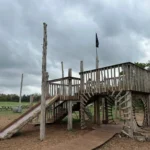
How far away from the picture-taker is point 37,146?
29.1 feet

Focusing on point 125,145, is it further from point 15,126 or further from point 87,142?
point 15,126

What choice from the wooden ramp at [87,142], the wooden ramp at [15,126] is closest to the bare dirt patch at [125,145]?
the wooden ramp at [87,142]

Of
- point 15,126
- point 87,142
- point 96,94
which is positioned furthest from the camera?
point 96,94

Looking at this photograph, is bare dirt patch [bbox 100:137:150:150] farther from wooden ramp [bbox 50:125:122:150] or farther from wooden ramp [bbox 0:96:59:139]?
wooden ramp [bbox 0:96:59:139]

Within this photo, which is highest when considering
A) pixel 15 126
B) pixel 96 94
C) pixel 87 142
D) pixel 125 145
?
pixel 96 94

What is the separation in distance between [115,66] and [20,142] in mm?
6131

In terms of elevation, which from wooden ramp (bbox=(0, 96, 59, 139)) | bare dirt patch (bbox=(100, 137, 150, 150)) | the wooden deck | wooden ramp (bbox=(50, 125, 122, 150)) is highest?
the wooden deck

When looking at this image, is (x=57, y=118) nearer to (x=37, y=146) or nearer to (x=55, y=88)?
(x=55, y=88)

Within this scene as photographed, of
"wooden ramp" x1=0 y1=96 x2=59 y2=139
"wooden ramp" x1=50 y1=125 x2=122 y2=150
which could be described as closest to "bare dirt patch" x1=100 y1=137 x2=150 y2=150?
"wooden ramp" x1=50 y1=125 x2=122 y2=150

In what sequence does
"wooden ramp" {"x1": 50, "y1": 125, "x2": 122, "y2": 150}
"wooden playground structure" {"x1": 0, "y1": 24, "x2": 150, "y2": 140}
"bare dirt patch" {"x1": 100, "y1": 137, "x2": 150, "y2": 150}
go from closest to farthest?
1. "wooden ramp" {"x1": 50, "y1": 125, "x2": 122, "y2": 150}
2. "bare dirt patch" {"x1": 100, "y1": 137, "x2": 150, "y2": 150}
3. "wooden playground structure" {"x1": 0, "y1": 24, "x2": 150, "y2": 140}

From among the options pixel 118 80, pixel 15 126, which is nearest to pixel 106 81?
pixel 118 80

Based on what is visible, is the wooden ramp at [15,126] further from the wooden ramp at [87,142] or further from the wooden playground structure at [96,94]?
the wooden ramp at [87,142]

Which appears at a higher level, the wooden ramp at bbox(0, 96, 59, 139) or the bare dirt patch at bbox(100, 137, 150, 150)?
the wooden ramp at bbox(0, 96, 59, 139)

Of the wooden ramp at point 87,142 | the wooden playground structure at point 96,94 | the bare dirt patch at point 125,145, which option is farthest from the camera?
the wooden playground structure at point 96,94
